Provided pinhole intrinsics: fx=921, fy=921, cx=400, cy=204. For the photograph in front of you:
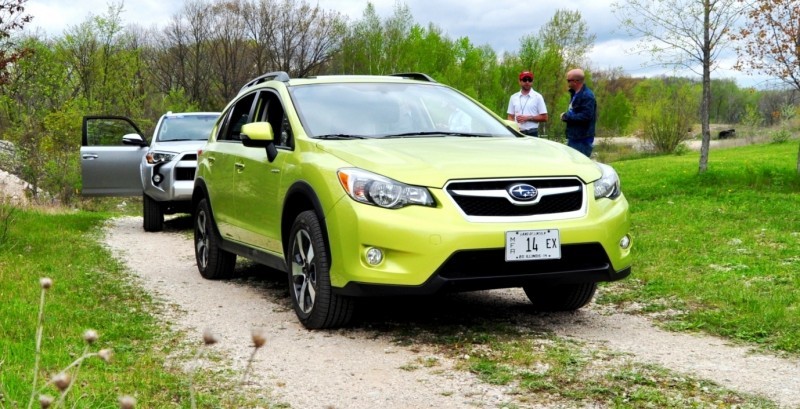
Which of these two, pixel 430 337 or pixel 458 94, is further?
pixel 458 94

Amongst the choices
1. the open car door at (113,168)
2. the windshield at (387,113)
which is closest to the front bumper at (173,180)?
the open car door at (113,168)

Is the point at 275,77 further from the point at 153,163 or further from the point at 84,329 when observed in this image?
the point at 153,163

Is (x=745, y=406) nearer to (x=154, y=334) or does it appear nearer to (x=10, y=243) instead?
(x=154, y=334)

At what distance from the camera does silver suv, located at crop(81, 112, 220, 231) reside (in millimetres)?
12922

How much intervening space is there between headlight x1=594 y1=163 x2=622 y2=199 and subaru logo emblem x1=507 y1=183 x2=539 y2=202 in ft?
1.71

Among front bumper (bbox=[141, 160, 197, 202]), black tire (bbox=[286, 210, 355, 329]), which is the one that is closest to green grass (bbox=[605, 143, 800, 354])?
black tire (bbox=[286, 210, 355, 329])

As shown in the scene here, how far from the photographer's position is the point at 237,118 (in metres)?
8.03

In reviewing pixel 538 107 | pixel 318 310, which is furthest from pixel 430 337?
pixel 538 107

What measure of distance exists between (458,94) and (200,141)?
22.7 ft

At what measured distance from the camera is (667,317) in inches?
249

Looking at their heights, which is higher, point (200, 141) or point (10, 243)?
point (200, 141)

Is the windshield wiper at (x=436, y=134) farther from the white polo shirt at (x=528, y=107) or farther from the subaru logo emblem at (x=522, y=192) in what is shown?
the white polo shirt at (x=528, y=107)

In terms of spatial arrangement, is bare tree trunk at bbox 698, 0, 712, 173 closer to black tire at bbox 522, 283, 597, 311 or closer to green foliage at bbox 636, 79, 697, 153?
black tire at bbox 522, 283, 597, 311

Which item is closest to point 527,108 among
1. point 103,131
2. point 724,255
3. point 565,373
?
point 724,255
